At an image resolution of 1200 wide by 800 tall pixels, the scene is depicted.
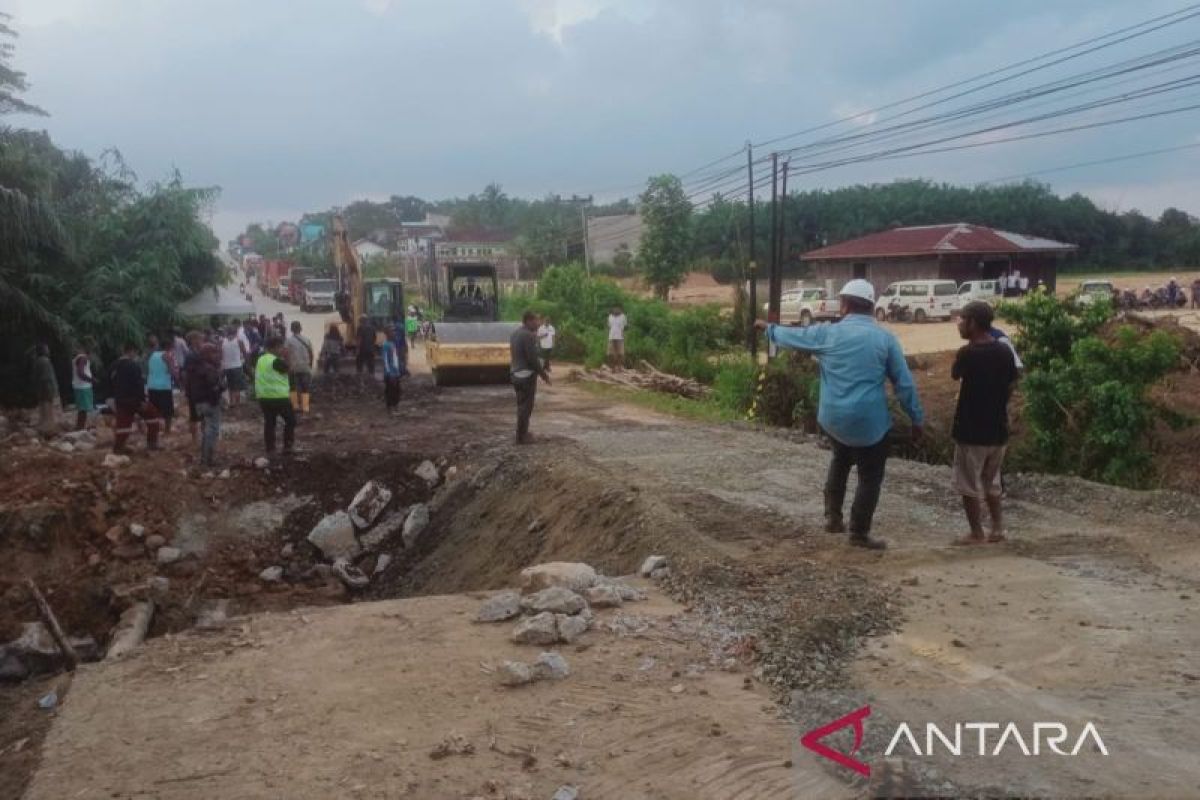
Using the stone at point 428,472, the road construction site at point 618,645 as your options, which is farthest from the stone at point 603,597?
the stone at point 428,472

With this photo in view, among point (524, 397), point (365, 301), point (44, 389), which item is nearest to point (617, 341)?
point (365, 301)

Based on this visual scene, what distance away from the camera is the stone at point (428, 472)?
1273 centimetres

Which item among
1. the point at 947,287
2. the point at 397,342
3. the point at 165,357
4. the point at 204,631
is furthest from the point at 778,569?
the point at 947,287

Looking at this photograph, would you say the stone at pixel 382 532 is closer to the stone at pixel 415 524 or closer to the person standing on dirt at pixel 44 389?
the stone at pixel 415 524

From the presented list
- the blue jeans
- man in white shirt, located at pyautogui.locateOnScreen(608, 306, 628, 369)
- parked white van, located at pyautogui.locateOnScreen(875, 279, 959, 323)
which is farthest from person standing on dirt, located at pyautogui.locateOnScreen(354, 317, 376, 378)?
parked white van, located at pyautogui.locateOnScreen(875, 279, 959, 323)

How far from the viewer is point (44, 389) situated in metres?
16.0

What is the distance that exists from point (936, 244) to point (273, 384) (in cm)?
3595

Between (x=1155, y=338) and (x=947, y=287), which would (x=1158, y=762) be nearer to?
(x=1155, y=338)

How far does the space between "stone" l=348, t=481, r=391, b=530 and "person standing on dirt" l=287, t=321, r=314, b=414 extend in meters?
4.03

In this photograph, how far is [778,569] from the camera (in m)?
6.22

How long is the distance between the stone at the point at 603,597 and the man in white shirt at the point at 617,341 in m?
19.1

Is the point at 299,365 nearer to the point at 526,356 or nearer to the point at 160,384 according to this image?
the point at 160,384

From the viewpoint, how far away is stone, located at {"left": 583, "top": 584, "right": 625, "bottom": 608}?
5.75m

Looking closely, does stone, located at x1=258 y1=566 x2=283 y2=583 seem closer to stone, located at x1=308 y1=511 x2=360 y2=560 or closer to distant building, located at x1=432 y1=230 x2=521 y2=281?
stone, located at x1=308 y1=511 x2=360 y2=560
